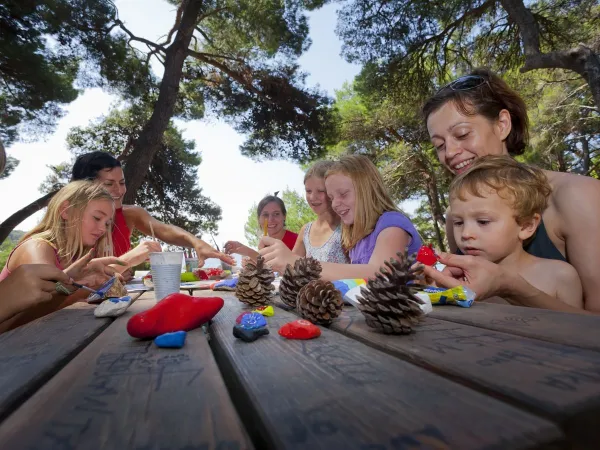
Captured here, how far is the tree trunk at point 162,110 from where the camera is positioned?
691cm

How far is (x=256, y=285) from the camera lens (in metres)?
1.48

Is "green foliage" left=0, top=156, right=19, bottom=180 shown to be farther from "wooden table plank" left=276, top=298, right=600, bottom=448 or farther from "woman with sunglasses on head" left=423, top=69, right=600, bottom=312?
"wooden table plank" left=276, top=298, right=600, bottom=448

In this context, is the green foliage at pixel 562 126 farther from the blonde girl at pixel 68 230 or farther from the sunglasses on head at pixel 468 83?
the blonde girl at pixel 68 230

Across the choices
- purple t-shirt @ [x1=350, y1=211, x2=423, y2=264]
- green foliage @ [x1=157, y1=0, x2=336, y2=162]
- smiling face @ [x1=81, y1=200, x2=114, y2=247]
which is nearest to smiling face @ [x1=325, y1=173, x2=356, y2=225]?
purple t-shirt @ [x1=350, y1=211, x2=423, y2=264]

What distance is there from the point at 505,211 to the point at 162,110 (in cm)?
694

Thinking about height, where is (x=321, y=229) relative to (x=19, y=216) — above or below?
below

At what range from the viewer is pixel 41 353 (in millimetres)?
816

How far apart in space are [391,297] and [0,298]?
4.24 feet

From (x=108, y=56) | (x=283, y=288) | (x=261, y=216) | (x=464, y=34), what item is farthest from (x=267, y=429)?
(x=464, y=34)

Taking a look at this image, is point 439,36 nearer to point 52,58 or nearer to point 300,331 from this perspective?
point 52,58

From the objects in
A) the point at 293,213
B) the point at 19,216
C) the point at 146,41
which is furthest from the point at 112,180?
the point at 293,213

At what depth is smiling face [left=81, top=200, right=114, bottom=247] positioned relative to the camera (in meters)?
2.71

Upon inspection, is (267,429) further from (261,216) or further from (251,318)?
(261,216)

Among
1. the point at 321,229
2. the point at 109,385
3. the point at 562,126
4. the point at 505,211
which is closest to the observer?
the point at 109,385
